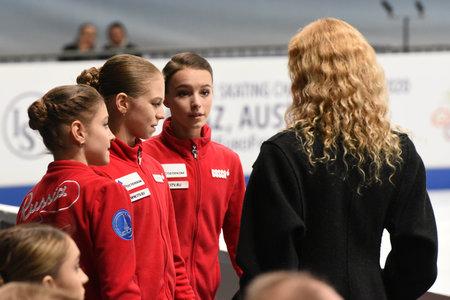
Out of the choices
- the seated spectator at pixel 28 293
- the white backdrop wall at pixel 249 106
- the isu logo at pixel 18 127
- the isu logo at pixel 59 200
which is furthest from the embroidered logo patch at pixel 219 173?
the isu logo at pixel 18 127

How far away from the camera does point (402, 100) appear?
12758mm

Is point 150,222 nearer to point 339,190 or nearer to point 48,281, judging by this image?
point 339,190

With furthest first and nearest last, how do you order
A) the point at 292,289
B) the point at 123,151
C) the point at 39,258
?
1. the point at 123,151
2. the point at 39,258
3. the point at 292,289

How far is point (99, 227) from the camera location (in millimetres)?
3426

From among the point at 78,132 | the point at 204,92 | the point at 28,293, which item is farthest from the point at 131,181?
the point at 28,293

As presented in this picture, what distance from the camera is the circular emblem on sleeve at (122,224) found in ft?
11.2

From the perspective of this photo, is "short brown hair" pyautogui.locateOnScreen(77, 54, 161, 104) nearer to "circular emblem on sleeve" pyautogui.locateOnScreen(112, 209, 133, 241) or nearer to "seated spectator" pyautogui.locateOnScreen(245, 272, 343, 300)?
"circular emblem on sleeve" pyautogui.locateOnScreen(112, 209, 133, 241)

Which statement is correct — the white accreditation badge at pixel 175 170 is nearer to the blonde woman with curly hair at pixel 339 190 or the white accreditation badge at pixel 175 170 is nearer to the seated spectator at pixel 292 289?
the blonde woman with curly hair at pixel 339 190

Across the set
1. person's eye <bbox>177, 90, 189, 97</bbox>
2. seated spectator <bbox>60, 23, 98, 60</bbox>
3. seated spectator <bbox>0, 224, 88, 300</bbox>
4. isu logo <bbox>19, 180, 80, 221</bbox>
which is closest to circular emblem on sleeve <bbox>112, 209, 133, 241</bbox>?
isu logo <bbox>19, 180, 80, 221</bbox>

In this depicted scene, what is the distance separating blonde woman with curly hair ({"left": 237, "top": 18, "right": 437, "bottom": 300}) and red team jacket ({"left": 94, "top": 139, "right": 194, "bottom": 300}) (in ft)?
0.97

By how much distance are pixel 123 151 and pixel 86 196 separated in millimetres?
392

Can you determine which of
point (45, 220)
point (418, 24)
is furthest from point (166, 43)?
point (45, 220)

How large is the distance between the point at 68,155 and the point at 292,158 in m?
0.65

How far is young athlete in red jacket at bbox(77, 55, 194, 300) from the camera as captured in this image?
3637mm
